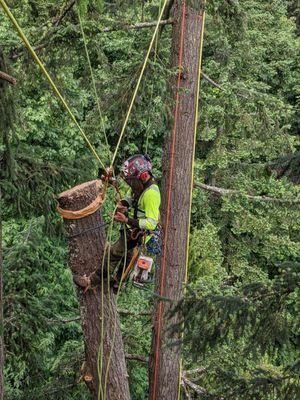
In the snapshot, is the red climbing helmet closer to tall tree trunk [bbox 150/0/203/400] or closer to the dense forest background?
the dense forest background

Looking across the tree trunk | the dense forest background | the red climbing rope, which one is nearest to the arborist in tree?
the tree trunk

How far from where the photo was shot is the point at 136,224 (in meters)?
5.34

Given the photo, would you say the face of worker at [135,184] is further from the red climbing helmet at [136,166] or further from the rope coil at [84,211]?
the rope coil at [84,211]

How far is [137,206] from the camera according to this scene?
557cm

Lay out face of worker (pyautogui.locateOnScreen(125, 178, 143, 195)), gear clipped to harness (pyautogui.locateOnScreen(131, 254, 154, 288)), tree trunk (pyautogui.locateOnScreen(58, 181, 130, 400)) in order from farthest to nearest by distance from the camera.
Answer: gear clipped to harness (pyautogui.locateOnScreen(131, 254, 154, 288)) < face of worker (pyautogui.locateOnScreen(125, 178, 143, 195)) < tree trunk (pyautogui.locateOnScreen(58, 181, 130, 400))

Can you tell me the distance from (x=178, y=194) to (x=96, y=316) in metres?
2.23

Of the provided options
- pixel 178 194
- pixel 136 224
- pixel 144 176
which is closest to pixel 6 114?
pixel 144 176

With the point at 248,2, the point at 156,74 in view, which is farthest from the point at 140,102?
the point at 248,2

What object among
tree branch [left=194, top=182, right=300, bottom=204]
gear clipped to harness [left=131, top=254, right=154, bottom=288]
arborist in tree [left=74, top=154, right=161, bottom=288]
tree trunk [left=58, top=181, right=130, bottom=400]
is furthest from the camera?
tree branch [left=194, top=182, right=300, bottom=204]

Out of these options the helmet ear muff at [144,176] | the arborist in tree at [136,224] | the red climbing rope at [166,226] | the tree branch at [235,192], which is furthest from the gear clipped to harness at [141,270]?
the tree branch at [235,192]

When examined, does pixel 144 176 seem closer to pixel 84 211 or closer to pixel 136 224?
pixel 136 224

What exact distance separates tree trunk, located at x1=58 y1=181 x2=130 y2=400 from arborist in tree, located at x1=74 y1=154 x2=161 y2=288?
125mm

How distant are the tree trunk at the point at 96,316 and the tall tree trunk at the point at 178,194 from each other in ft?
5.07

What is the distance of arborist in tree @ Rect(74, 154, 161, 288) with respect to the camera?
17.4 ft
